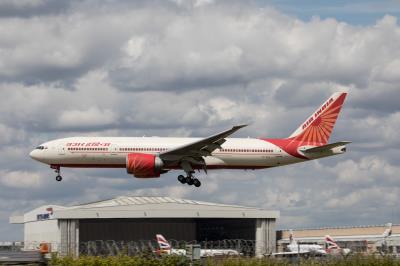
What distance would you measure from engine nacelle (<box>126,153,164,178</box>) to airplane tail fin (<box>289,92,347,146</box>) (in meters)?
11.6

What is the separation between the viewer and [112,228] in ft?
350

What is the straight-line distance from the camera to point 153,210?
328 feet

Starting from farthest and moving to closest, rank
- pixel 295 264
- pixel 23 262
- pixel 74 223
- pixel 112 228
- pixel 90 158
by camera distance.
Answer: pixel 112 228, pixel 74 223, pixel 90 158, pixel 23 262, pixel 295 264

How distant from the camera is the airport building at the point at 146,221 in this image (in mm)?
97125

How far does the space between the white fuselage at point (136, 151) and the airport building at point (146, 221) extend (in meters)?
28.7

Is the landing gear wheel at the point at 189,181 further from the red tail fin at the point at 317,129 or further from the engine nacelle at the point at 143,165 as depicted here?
the red tail fin at the point at 317,129

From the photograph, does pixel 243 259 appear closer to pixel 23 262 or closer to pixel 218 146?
pixel 23 262

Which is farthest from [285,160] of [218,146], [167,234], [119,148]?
[167,234]

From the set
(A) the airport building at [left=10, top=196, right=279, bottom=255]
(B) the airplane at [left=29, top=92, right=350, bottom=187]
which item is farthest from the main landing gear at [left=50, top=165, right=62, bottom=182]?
(A) the airport building at [left=10, top=196, right=279, bottom=255]

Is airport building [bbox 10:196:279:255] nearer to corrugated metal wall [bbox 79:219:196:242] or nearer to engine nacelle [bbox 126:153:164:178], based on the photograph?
corrugated metal wall [bbox 79:219:196:242]

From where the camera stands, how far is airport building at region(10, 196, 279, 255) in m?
97.1

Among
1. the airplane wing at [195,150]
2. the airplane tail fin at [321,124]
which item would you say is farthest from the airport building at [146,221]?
the airplane wing at [195,150]

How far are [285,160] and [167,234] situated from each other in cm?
4222

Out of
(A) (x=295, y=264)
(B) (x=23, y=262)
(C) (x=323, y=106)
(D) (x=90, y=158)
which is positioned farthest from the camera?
(C) (x=323, y=106)
